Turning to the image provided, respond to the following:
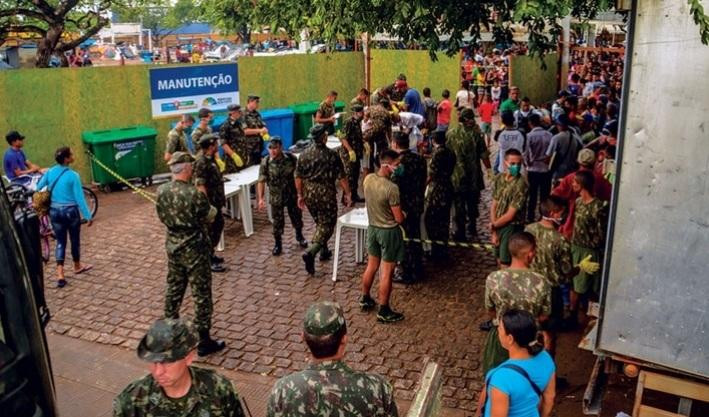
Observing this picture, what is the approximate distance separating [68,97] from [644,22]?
11.4 meters

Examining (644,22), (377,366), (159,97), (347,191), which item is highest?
(644,22)

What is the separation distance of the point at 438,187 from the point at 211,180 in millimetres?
3027

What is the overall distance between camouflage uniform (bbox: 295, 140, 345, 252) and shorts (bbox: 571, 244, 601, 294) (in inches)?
133

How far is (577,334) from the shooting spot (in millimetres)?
7312

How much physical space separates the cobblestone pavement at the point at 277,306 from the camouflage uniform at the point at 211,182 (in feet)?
2.03

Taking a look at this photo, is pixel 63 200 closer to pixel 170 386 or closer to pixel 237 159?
pixel 237 159

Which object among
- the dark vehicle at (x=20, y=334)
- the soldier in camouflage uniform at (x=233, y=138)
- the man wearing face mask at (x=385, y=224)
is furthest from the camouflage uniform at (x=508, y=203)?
the soldier in camouflage uniform at (x=233, y=138)

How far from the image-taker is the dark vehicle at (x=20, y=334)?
11.9 feet

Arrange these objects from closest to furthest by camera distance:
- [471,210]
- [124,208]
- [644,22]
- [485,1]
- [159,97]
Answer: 1. [644,22]
2. [485,1]
3. [471,210]
4. [124,208]
5. [159,97]

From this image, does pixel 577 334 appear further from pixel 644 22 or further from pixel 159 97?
pixel 159 97

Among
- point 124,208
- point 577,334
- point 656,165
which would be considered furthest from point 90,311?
point 656,165

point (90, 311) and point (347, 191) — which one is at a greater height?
point (347, 191)

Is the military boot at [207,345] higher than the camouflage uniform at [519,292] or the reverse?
the reverse

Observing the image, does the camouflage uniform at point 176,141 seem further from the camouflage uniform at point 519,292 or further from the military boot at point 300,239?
the camouflage uniform at point 519,292
